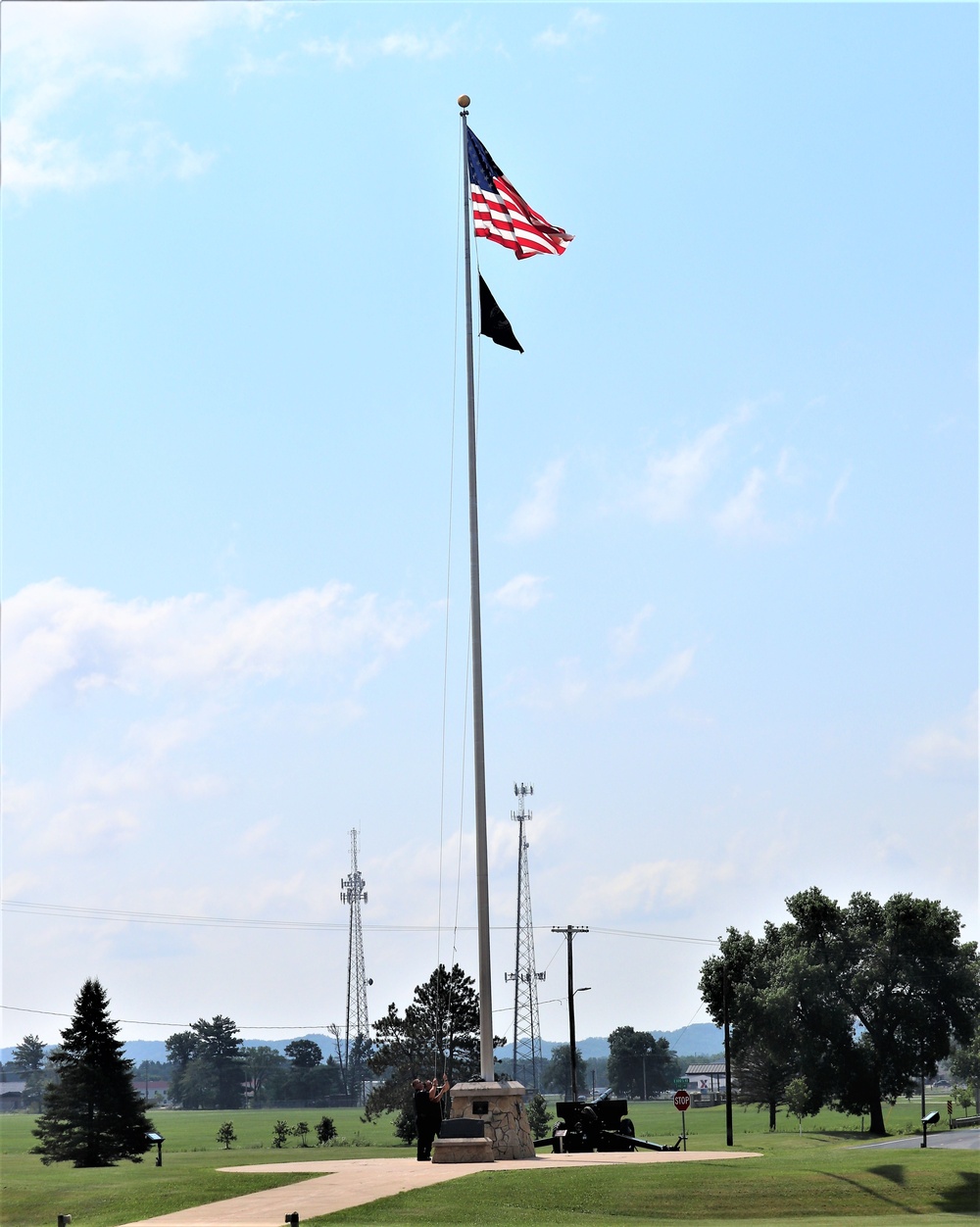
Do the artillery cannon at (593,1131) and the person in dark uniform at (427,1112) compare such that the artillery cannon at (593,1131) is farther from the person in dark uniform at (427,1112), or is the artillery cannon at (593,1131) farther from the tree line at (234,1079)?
the tree line at (234,1079)

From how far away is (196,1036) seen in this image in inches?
7185

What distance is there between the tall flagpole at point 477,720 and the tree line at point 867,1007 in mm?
41769

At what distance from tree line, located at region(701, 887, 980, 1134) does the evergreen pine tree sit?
28165 mm

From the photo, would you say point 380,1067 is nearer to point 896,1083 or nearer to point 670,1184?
point 896,1083

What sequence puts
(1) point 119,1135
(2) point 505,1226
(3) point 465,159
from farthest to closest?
1. (1) point 119,1135
2. (3) point 465,159
3. (2) point 505,1226

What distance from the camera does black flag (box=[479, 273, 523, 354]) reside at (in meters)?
27.4

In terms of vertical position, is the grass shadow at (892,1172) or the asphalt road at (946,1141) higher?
the grass shadow at (892,1172)

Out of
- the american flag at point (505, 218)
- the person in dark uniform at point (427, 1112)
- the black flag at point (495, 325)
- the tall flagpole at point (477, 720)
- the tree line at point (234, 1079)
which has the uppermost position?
the american flag at point (505, 218)

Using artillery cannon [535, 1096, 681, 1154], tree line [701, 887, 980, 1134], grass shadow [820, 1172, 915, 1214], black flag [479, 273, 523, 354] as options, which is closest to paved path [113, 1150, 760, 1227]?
artillery cannon [535, 1096, 681, 1154]

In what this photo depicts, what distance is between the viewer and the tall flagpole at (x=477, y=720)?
2503 centimetres

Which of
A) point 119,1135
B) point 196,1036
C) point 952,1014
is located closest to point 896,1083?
point 952,1014

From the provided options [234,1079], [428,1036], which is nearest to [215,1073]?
[234,1079]

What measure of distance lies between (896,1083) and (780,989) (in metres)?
7.75

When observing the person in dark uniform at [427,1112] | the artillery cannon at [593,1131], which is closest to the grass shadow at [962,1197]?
the artillery cannon at [593,1131]
